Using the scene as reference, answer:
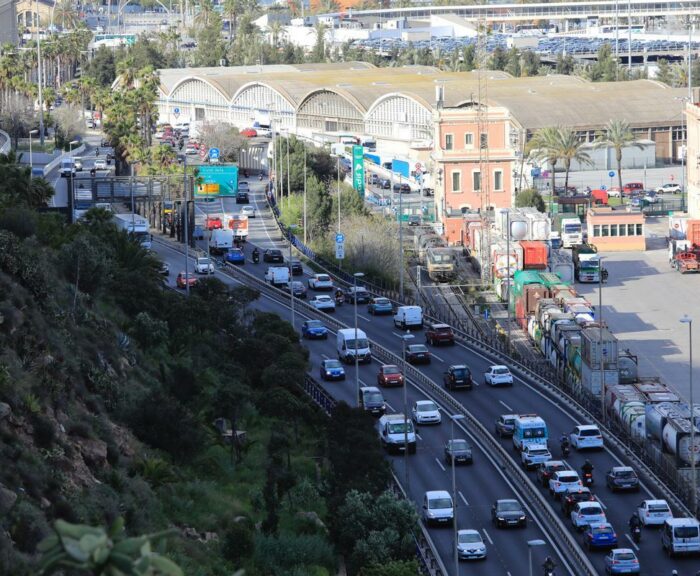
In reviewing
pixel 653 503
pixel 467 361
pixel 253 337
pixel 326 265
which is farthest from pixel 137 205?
pixel 653 503

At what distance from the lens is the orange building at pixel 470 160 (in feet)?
360

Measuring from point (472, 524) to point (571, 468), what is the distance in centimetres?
643

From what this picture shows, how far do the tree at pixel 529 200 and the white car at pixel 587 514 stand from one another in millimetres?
70463

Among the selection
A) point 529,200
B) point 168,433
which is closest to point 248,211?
point 529,200

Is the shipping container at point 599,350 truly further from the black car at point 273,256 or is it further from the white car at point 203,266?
the black car at point 273,256

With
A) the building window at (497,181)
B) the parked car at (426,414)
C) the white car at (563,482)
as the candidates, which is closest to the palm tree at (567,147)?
the building window at (497,181)

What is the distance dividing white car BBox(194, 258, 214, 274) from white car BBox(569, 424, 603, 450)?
116 feet

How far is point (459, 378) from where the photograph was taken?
61.6 meters

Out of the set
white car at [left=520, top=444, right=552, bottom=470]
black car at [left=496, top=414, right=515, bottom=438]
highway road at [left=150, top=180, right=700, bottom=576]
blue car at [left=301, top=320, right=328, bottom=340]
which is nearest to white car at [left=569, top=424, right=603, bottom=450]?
highway road at [left=150, top=180, right=700, bottom=576]

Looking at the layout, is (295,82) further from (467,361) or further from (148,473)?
(148,473)

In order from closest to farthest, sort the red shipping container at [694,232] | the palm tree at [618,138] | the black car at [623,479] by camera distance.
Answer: the black car at [623,479] → the red shipping container at [694,232] → the palm tree at [618,138]

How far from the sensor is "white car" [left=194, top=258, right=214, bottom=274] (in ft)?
280

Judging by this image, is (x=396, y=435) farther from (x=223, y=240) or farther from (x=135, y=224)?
(x=223, y=240)

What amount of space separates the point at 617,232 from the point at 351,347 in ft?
138
